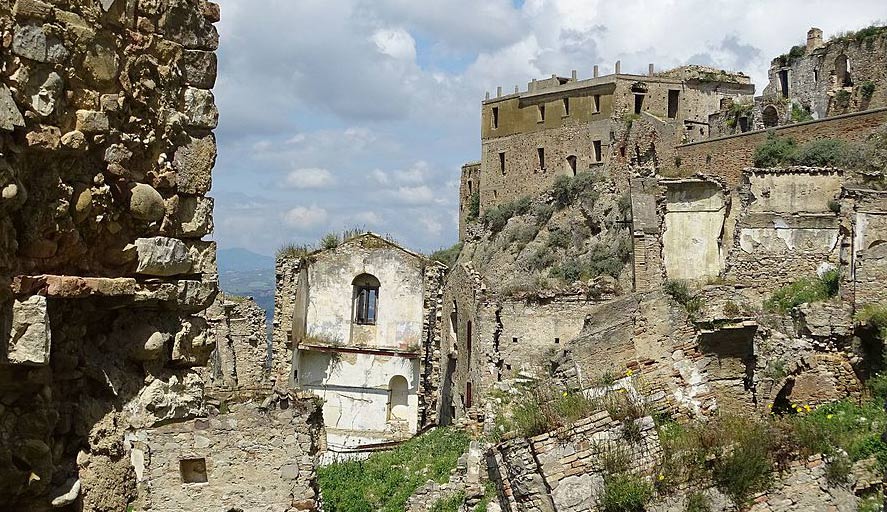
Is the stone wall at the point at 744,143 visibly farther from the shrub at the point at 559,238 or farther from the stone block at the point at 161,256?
the stone block at the point at 161,256

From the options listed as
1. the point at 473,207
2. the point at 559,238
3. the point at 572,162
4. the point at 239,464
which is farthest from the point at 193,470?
the point at 473,207

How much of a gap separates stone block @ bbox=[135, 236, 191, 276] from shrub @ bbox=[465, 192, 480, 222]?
52243mm

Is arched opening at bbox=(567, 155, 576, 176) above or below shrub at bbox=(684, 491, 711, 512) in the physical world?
above

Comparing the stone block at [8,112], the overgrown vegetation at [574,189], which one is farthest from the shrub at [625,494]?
the overgrown vegetation at [574,189]

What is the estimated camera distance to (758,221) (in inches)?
930

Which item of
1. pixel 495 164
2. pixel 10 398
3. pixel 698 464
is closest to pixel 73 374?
pixel 10 398

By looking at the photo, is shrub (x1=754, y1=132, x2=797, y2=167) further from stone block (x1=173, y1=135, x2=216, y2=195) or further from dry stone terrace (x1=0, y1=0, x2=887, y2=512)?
stone block (x1=173, y1=135, x2=216, y2=195)

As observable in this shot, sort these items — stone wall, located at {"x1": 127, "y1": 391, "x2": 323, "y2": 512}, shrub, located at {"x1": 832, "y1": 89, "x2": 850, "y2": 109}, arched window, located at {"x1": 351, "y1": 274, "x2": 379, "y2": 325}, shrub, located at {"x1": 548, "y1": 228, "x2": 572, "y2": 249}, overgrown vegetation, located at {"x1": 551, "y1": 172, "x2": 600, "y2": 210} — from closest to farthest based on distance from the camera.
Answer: stone wall, located at {"x1": 127, "y1": 391, "x2": 323, "y2": 512}
arched window, located at {"x1": 351, "y1": 274, "x2": 379, "y2": 325}
shrub, located at {"x1": 832, "y1": 89, "x2": 850, "y2": 109}
shrub, located at {"x1": 548, "y1": 228, "x2": 572, "y2": 249}
overgrown vegetation, located at {"x1": 551, "y1": 172, "x2": 600, "y2": 210}

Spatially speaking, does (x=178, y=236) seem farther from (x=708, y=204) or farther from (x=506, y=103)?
(x=506, y=103)

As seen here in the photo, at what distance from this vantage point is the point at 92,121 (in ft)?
16.0

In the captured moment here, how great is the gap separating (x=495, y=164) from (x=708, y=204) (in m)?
26.5

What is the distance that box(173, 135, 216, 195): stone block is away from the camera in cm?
568

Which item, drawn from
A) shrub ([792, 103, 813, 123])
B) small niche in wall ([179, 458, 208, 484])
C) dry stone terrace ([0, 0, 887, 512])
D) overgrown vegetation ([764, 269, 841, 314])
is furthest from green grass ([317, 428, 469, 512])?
shrub ([792, 103, 813, 123])

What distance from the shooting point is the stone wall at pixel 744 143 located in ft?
106
